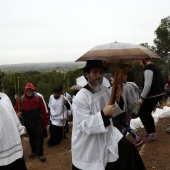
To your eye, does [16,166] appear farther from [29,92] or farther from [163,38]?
[163,38]

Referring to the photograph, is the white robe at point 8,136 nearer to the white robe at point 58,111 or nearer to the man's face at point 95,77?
the man's face at point 95,77

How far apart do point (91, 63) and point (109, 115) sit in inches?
23.9

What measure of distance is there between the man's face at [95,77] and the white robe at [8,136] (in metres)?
1.13

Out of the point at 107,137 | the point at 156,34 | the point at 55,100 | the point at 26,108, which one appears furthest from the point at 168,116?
the point at 156,34

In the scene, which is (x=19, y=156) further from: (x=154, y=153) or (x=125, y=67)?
(x=154, y=153)

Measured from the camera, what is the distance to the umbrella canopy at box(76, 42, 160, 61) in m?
2.45

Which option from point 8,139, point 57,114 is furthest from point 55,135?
point 8,139

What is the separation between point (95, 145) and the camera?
2.71m

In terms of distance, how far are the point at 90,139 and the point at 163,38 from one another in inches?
1014

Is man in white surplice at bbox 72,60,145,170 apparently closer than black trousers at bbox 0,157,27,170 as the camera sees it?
Yes

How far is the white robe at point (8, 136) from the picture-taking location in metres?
3.13

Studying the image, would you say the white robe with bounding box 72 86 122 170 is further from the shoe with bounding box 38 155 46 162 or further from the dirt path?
the shoe with bounding box 38 155 46 162

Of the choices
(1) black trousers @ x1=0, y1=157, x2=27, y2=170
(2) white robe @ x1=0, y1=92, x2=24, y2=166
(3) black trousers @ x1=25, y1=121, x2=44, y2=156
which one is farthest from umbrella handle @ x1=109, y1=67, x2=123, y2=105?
(3) black trousers @ x1=25, y1=121, x2=44, y2=156

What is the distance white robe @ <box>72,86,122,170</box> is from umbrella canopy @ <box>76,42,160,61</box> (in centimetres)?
42
